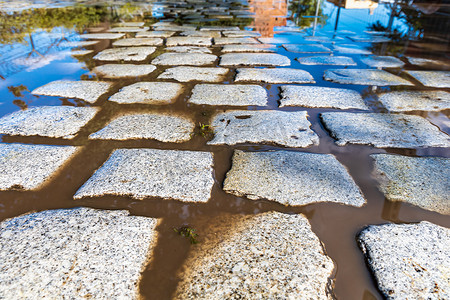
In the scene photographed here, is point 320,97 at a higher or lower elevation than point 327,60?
lower

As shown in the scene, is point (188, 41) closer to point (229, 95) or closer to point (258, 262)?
point (229, 95)

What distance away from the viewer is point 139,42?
4301mm

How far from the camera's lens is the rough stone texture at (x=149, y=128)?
1.87 meters

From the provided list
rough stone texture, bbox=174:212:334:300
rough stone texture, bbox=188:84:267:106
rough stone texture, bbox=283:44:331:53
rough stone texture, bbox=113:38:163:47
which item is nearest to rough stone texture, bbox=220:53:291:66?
rough stone texture, bbox=283:44:331:53

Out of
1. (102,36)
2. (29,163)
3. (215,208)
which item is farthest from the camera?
(102,36)

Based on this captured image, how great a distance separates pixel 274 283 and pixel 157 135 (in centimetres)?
125

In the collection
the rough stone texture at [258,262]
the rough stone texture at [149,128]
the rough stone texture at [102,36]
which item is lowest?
the rough stone texture at [258,262]

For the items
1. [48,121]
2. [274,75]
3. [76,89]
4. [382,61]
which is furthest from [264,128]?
[382,61]

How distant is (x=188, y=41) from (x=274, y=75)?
6.70 ft

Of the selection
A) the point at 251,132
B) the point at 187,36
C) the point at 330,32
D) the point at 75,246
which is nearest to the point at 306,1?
the point at 330,32

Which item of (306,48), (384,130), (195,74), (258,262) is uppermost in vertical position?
(306,48)

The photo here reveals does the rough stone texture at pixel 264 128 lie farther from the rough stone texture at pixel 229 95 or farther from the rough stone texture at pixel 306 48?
the rough stone texture at pixel 306 48

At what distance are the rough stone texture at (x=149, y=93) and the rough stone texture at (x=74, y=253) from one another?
1321 mm

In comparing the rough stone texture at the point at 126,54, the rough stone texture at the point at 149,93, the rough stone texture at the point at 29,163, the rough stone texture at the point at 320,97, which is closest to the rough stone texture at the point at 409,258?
the rough stone texture at the point at 320,97
